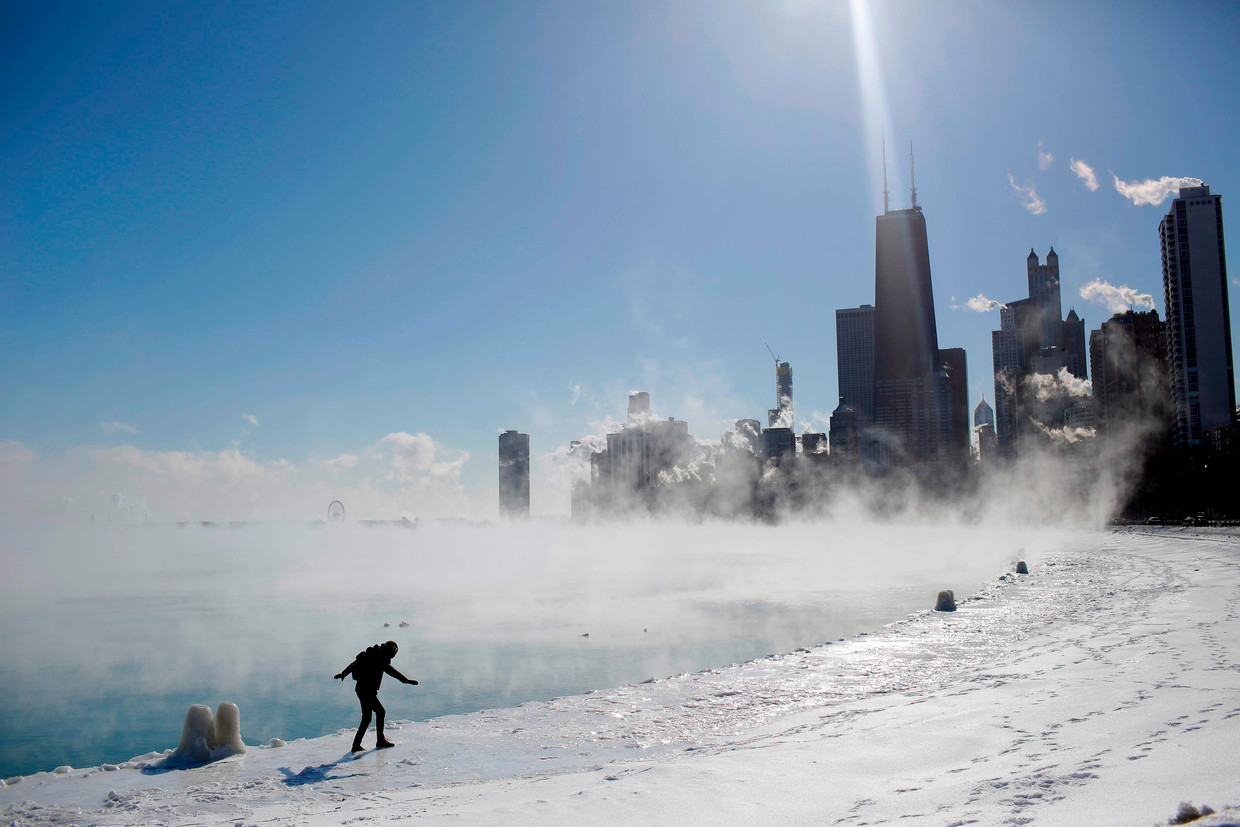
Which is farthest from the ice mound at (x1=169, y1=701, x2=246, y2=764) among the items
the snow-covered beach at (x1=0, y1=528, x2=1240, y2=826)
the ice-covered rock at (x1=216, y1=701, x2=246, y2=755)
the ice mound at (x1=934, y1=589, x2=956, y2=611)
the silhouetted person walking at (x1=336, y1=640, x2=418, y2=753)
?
the ice mound at (x1=934, y1=589, x2=956, y2=611)

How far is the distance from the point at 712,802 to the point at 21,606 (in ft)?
242

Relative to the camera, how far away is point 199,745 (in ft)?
50.0

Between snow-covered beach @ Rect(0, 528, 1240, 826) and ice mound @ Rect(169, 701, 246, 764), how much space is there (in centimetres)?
49

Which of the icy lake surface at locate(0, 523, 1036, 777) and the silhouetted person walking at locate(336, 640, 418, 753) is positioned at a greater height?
the silhouetted person walking at locate(336, 640, 418, 753)

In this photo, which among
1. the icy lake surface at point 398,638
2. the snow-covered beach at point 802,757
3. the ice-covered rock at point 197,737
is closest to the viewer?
the snow-covered beach at point 802,757

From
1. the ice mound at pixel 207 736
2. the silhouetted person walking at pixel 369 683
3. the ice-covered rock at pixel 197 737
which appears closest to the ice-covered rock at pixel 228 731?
the ice mound at pixel 207 736

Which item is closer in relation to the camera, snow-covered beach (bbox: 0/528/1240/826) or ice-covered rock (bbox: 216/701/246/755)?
snow-covered beach (bbox: 0/528/1240/826)

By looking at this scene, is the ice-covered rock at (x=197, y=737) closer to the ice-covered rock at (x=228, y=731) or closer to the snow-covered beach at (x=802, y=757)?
the ice-covered rock at (x=228, y=731)

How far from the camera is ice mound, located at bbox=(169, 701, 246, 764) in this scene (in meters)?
15.2

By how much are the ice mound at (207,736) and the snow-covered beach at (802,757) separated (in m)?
0.49

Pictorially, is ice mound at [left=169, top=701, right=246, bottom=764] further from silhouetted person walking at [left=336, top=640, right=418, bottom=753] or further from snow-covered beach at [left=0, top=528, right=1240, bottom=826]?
silhouetted person walking at [left=336, top=640, right=418, bottom=753]

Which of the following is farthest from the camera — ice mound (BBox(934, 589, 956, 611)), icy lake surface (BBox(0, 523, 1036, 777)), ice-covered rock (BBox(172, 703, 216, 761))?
ice mound (BBox(934, 589, 956, 611))

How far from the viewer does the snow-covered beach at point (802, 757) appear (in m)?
9.90

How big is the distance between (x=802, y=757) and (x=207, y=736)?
11419 mm
